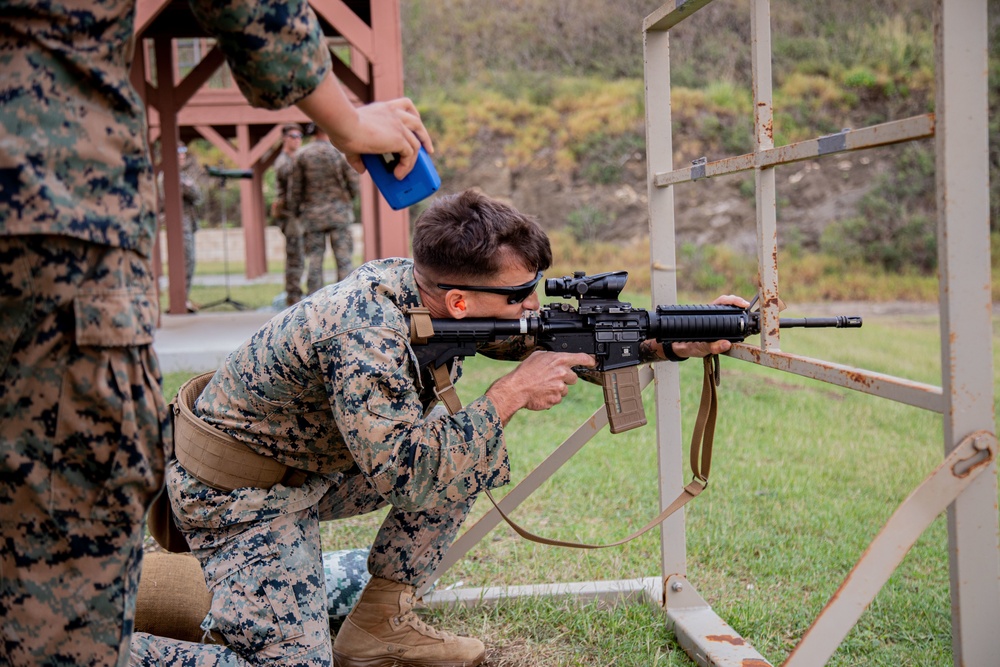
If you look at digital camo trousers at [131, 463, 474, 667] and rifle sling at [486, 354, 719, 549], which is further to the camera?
rifle sling at [486, 354, 719, 549]

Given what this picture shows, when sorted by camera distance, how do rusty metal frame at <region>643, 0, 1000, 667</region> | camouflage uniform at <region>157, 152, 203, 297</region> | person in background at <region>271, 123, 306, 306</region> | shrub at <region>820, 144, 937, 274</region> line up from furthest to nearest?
shrub at <region>820, 144, 937, 274</region>, camouflage uniform at <region>157, 152, 203, 297</region>, person in background at <region>271, 123, 306, 306</region>, rusty metal frame at <region>643, 0, 1000, 667</region>

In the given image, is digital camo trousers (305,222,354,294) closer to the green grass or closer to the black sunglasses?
the green grass

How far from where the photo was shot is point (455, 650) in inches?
101

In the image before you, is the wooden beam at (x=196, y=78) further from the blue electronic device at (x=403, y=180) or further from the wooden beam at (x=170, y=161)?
the blue electronic device at (x=403, y=180)

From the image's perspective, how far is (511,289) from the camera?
7.56 ft

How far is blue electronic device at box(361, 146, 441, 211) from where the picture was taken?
168 cm

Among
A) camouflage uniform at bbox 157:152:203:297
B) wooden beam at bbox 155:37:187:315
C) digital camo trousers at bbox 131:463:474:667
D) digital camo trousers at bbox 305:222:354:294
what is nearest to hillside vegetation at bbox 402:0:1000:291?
camouflage uniform at bbox 157:152:203:297

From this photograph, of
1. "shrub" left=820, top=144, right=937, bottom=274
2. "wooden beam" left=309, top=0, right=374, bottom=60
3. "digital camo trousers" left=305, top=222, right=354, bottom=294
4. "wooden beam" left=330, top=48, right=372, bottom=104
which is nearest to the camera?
"wooden beam" left=309, top=0, right=374, bottom=60

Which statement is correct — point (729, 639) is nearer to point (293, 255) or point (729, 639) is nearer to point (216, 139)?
point (293, 255)

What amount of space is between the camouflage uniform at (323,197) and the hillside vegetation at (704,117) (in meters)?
8.42

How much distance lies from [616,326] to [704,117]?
18.0m

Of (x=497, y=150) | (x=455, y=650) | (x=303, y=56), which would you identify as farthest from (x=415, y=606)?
(x=497, y=150)

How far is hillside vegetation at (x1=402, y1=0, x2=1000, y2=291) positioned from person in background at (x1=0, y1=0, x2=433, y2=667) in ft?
52.5

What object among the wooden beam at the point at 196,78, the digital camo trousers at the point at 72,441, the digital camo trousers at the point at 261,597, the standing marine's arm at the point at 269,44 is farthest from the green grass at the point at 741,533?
the wooden beam at the point at 196,78
